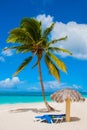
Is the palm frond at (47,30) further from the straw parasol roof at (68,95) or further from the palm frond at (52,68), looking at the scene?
the straw parasol roof at (68,95)

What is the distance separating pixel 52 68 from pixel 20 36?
2.73 metres

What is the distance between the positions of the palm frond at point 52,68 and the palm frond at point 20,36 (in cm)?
158

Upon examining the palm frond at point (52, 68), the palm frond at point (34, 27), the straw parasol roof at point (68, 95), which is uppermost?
the palm frond at point (34, 27)

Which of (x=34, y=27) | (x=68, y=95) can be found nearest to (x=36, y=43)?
(x=34, y=27)

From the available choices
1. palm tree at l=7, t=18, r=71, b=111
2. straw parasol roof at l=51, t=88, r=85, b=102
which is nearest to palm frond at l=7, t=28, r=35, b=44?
palm tree at l=7, t=18, r=71, b=111

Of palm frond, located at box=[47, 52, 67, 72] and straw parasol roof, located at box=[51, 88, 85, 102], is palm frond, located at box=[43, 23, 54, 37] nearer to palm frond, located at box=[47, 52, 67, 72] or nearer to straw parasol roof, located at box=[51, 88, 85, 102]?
palm frond, located at box=[47, 52, 67, 72]

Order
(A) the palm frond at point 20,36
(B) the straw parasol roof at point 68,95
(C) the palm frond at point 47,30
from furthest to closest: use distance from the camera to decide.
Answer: (C) the palm frond at point 47,30
(A) the palm frond at point 20,36
(B) the straw parasol roof at point 68,95

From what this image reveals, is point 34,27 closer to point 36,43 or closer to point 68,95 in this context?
point 36,43

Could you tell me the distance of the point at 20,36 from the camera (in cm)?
2302

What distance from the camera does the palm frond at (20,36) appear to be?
74.3ft

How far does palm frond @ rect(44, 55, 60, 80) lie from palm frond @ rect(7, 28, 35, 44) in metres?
1.58

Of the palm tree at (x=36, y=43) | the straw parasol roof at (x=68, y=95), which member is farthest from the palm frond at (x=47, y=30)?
the straw parasol roof at (x=68, y=95)

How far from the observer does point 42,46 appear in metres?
23.0

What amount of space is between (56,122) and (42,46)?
6698 mm
